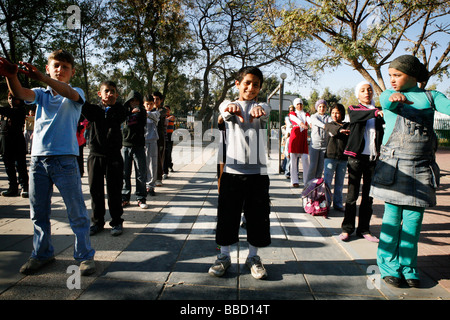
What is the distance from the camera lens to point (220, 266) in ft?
8.38

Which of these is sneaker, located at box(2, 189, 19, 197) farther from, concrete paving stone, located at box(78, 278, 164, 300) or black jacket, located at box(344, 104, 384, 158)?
black jacket, located at box(344, 104, 384, 158)

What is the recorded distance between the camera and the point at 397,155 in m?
2.57

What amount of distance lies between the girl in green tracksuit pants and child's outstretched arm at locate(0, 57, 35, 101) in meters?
3.07

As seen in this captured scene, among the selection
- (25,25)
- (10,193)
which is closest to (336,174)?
(10,193)

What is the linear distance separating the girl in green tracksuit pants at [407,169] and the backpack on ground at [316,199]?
193 cm

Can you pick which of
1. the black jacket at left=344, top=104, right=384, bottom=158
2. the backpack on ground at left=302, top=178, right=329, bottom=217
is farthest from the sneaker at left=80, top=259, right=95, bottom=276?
the backpack on ground at left=302, top=178, right=329, bottom=217

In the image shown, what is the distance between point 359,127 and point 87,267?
142 inches

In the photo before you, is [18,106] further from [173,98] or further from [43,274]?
[173,98]

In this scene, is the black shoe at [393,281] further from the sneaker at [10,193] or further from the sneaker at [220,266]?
the sneaker at [10,193]

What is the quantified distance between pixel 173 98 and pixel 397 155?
26.7 metres

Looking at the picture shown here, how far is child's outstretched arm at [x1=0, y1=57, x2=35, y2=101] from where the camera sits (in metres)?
1.99

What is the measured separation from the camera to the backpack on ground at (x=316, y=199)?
4.56m

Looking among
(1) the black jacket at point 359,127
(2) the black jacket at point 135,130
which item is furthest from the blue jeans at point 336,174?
(2) the black jacket at point 135,130
